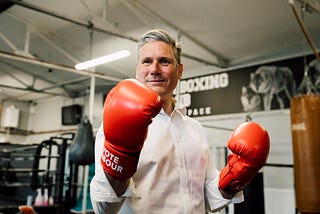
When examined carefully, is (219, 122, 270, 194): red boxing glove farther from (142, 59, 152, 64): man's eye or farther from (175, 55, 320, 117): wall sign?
(175, 55, 320, 117): wall sign

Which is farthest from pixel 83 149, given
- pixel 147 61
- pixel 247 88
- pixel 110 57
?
pixel 147 61

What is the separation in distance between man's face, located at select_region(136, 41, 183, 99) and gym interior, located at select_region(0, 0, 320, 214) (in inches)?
117

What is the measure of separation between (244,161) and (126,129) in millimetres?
615

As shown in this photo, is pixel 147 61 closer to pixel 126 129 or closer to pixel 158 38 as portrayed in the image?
pixel 158 38

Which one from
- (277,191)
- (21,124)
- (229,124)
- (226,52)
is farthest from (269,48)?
(21,124)

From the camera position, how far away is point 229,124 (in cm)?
646

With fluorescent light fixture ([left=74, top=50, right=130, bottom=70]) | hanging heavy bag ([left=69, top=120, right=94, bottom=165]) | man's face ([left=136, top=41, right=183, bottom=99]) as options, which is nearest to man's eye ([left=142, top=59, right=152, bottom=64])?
man's face ([left=136, top=41, right=183, bottom=99])

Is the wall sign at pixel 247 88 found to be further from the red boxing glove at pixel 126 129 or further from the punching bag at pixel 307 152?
the red boxing glove at pixel 126 129

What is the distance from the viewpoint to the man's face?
1261 millimetres

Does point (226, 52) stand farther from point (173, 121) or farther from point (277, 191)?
point (173, 121)

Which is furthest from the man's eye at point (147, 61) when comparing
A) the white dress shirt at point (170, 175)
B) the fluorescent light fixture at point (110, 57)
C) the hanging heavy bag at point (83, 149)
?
the hanging heavy bag at point (83, 149)

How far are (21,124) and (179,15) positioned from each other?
705cm

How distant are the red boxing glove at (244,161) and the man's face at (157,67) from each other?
401 millimetres

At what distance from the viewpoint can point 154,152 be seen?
3.98 ft
